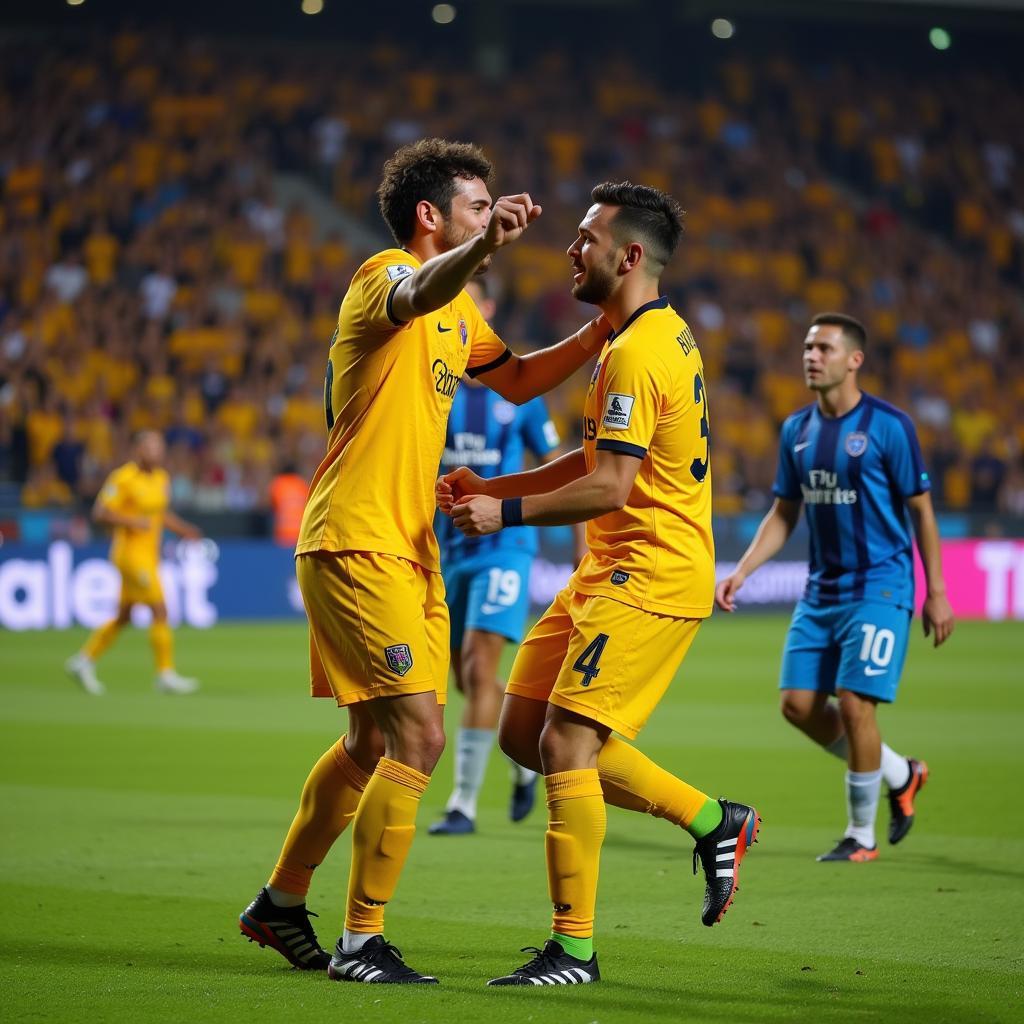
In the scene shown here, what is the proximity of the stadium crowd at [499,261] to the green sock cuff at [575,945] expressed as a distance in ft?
56.6

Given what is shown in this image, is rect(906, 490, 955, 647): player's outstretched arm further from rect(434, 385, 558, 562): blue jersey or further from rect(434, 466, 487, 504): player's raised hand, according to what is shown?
rect(434, 466, 487, 504): player's raised hand

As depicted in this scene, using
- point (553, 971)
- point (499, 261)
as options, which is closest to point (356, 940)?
point (553, 971)

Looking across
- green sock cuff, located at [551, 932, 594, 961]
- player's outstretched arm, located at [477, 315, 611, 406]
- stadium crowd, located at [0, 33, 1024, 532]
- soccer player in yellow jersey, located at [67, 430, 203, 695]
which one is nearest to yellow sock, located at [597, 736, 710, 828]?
green sock cuff, located at [551, 932, 594, 961]

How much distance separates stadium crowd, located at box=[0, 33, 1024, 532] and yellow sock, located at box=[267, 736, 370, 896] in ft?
54.9

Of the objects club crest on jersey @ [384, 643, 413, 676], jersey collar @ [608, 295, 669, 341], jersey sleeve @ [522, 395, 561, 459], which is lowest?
club crest on jersey @ [384, 643, 413, 676]

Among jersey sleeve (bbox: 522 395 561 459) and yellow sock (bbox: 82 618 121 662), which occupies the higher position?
jersey sleeve (bbox: 522 395 561 459)

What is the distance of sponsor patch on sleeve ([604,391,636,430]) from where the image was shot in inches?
196

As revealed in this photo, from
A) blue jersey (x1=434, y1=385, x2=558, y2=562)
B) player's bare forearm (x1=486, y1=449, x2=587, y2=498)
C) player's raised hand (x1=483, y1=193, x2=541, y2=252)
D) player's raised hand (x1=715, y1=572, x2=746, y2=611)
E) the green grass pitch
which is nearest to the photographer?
player's raised hand (x1=483, y1=193, x2=541, y2=252)

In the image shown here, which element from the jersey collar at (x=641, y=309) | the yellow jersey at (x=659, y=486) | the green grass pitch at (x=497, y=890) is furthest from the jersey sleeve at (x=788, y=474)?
the jersey collar at (x=641, y=309)

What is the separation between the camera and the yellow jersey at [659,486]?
16.7 feet

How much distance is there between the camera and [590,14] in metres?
34.2

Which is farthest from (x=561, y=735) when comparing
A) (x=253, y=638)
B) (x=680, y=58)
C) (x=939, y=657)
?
(x=680, y=58)

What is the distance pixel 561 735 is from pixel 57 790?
503 cm

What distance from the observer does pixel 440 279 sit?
462cm
